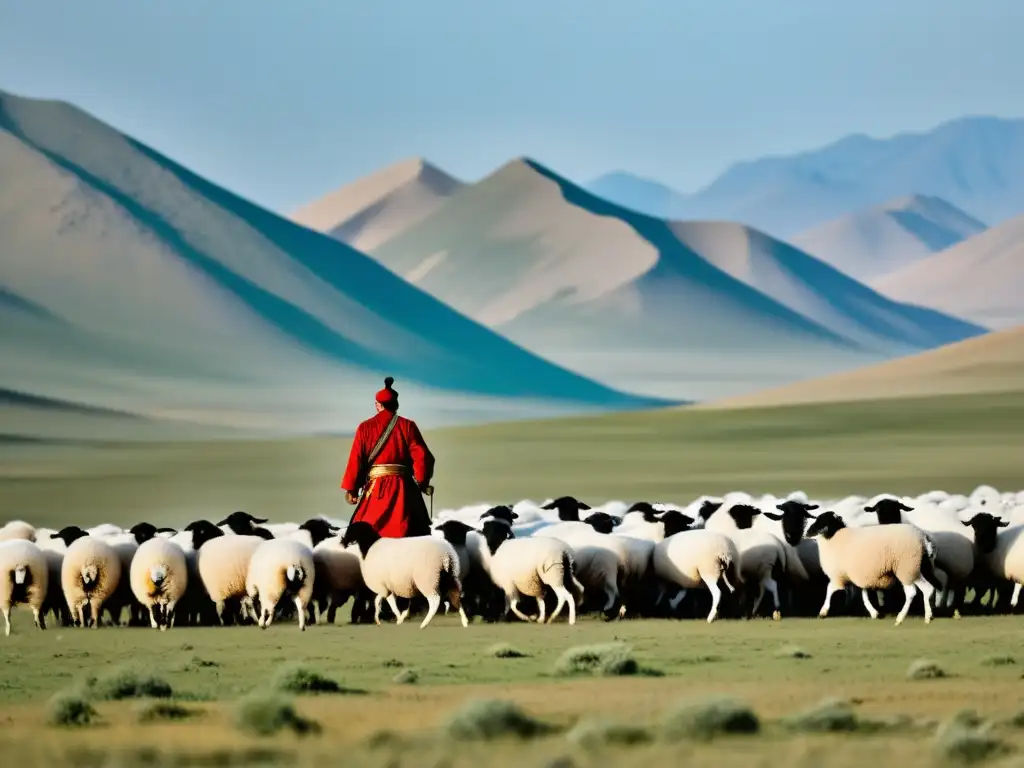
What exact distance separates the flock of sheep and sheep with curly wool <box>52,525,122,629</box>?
0.04ft

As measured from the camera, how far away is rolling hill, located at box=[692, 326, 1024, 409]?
79.1 meters

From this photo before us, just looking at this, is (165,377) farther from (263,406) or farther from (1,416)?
(1,416)

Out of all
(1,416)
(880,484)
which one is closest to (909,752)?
(880,484)

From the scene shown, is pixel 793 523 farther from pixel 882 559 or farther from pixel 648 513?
pixel 648 513

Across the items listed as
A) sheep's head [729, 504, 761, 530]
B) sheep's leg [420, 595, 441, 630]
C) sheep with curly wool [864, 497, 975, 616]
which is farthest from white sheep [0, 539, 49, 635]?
sheep with curly wool [864, 497, 975, 616]

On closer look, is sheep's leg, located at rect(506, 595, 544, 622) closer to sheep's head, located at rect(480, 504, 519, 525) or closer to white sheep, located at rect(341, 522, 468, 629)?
white sheep, located at rect(341, 522, 468, 629)

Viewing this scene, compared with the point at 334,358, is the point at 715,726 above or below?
below

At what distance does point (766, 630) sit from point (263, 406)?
100904 millimetres

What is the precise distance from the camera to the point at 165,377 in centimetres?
12031

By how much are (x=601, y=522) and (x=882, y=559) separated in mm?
4153

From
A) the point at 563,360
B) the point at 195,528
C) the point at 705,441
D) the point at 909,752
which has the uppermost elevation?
the point at 563,360

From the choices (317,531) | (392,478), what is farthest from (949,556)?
(317,531)

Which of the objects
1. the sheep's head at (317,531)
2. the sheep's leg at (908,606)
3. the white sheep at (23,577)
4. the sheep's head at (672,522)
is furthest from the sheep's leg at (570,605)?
the white sheep at (23,577)

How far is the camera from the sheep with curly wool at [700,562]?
1875 centimetres
